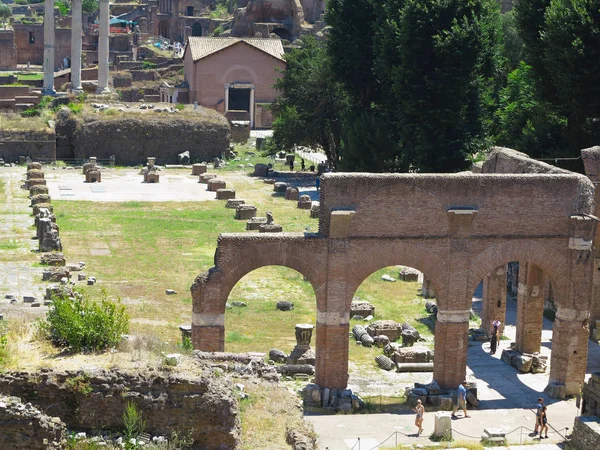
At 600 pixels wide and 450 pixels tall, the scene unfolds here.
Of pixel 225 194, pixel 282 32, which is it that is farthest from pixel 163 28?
pixel 225 194

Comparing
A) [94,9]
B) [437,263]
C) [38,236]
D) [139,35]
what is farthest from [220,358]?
[94,9]

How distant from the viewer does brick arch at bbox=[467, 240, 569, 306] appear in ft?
96.6

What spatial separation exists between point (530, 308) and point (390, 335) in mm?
Result: 4273

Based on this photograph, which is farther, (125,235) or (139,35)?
(139,35)

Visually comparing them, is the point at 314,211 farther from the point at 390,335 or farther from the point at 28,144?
the point at 28,144

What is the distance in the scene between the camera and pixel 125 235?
48562mm

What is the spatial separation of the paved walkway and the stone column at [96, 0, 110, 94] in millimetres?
55602

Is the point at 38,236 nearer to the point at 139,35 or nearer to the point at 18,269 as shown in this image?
the point at 18,269

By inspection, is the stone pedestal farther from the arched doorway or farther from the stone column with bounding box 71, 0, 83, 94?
the arched doorway

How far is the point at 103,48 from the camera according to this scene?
274 feet

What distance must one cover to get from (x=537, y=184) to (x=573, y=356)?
432 centimetres

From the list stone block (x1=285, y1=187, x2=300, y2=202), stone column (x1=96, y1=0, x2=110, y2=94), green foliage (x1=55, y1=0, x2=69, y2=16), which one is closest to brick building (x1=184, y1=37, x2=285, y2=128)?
stone column (x1=96, y1=0, x2=110, y2=94)

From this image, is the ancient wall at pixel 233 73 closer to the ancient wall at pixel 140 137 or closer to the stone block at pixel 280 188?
the ancient wall at pixel 140 137

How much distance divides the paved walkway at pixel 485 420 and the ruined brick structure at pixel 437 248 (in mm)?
972
